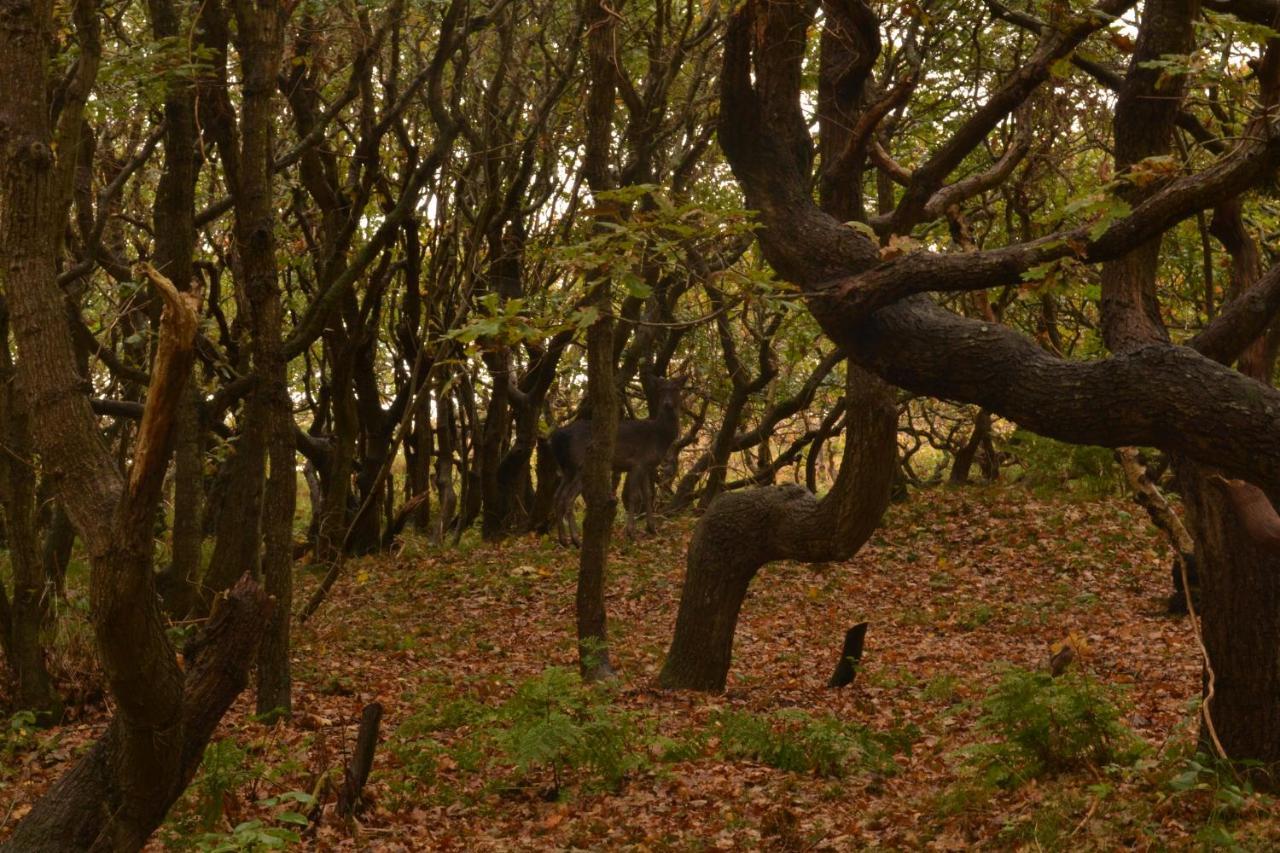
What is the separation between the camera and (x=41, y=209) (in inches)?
173

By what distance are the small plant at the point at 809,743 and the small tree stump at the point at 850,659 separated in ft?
5.60

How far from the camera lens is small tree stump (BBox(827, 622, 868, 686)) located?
1105 cm

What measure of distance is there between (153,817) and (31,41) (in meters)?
2.73

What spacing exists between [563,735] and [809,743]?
66.6 inches

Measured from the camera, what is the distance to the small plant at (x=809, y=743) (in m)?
8.46

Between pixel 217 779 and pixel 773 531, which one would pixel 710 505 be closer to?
pixel 773 531

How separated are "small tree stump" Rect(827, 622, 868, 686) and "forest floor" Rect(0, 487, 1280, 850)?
0.17 m

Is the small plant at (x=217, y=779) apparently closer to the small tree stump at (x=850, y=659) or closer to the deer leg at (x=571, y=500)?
the small tree stump at (x=850, y=659)

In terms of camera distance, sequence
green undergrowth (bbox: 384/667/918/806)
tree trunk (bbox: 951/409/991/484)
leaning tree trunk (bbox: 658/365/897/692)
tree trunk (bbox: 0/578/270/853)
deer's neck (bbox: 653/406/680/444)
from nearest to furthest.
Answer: tree trunk (bbox: 0/578/270/853)
green undergrowth (bbox: 384/667/918/806)
leaning tree trunk (bbox: 658/365/897/692)
tree trunk (bbox: 951/409/991/484)
deer's neck (bbox: 653/406/680/444)

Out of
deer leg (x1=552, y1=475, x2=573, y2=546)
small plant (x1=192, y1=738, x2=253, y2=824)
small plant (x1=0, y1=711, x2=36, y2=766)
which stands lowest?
small plant (x1=0, y1=711, x2=36, y2=766)

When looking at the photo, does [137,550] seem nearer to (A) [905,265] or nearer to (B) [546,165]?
(A) [905,265]

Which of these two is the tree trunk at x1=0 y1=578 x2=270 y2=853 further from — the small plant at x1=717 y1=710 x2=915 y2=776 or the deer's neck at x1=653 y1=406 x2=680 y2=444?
the deer's neck at x1=653 y1=406 x2=680 y2=444

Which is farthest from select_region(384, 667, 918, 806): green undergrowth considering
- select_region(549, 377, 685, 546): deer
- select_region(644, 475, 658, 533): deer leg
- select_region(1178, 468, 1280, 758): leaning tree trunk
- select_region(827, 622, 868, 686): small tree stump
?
select_region(644, 475, 658, 533): deer leg

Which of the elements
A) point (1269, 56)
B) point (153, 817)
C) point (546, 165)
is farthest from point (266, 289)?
point (546, 165)
